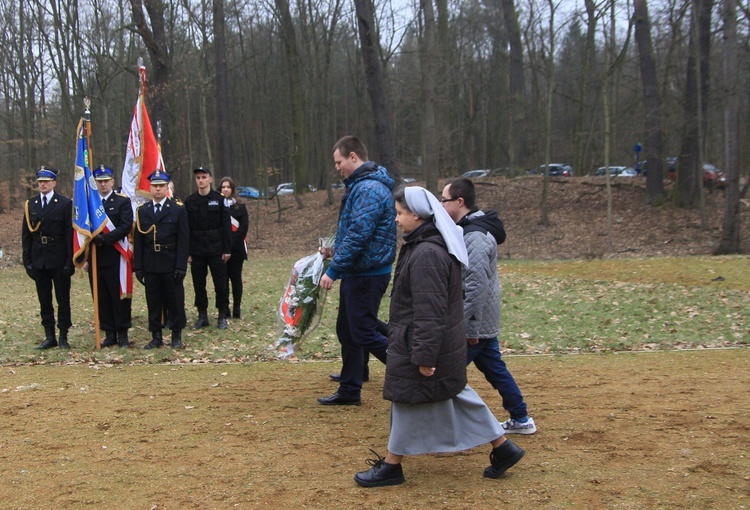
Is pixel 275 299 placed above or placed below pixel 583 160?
below

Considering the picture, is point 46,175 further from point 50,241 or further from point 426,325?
point 426,325

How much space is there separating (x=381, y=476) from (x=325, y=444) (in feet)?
3.04

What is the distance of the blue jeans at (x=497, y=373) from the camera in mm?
5224

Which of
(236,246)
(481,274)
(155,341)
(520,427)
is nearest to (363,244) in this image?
(481,274)

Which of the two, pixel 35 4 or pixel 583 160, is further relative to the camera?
pixel 583 160

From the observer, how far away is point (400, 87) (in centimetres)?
4181

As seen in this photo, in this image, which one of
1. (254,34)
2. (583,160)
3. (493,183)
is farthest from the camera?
(254,34)

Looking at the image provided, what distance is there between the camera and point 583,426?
218 inches

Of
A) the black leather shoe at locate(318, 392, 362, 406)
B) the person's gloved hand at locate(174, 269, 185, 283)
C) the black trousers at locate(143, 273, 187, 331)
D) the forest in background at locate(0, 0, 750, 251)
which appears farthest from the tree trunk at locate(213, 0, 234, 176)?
the black leather shoe at locate(318, 392, 362, 406)

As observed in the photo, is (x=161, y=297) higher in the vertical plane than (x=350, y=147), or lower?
lower

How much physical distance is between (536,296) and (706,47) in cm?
1442

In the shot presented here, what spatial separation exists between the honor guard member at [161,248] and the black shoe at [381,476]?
512cm

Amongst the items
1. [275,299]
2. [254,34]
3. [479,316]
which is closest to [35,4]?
[254,34]

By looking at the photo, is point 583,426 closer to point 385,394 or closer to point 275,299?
point 385,394
